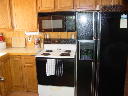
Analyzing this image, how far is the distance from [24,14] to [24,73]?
4.08 ft

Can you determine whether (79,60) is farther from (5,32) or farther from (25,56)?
(5,32)

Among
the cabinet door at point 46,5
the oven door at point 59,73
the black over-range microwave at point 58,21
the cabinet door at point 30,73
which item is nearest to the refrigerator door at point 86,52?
the oven door at point 59,73

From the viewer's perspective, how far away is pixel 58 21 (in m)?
3.12

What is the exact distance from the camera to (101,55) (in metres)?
2.75

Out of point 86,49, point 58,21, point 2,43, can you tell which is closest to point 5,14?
point 2,43

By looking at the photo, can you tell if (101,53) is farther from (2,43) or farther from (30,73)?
(2,43)

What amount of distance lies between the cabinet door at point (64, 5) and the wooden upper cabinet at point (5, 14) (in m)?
1.07

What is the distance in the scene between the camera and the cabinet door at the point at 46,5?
127 inches

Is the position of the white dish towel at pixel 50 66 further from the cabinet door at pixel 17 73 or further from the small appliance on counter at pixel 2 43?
the small appliance on counter at pixel 2 43

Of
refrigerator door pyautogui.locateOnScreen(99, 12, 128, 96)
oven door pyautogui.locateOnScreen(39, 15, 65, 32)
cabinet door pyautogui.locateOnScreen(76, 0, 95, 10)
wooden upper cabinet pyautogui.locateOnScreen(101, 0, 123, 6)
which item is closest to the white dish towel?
oven door pyautogui.locateOnScreen(39, 15, 65, 32)

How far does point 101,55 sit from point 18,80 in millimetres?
1835

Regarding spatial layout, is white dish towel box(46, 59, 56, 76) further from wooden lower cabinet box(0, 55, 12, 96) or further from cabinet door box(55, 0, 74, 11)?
cabinet door box(55, 0, 74, 11)

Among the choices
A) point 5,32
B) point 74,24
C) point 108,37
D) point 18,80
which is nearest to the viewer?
point 108,37

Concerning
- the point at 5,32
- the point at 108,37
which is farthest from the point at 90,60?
the point at 5,32
